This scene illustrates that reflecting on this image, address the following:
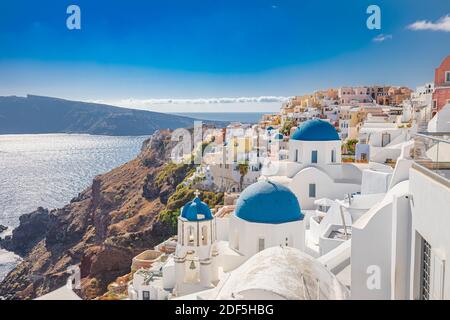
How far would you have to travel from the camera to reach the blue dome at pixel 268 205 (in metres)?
10.8

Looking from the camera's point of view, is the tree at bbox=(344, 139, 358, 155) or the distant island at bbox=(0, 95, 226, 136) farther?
the distant island at bbox=(0, 95, 226, 136)

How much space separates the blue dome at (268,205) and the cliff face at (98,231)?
21711 mm

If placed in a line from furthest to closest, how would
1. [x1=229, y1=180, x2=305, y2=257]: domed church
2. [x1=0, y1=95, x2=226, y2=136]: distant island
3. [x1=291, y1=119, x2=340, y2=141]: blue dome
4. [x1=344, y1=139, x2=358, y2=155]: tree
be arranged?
[x1=0, y1=95, x2=226, y2=136]: distant island
[x1=344, y1=139, x2=358, y2=155]: tree
[x1=291, y1=119, x2=340, y2=141]: blue dome
[x1=229, y1=180, x2=305, y2=257]: domed church

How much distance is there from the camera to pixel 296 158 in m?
18.0

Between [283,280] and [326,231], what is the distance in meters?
6.63

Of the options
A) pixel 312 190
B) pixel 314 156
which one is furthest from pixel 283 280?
pixel 314 156

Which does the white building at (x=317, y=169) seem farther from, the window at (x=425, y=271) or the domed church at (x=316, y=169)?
the window at (x=425, y=271)

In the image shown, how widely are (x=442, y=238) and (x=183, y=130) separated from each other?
5854 centimetres

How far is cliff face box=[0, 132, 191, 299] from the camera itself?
31.6 metres

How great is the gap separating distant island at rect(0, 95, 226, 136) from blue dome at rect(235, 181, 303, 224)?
2440 inches

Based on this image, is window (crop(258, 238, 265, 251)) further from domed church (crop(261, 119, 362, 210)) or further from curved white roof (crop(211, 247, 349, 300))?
domed church (crop(261, 119, 362, 210))

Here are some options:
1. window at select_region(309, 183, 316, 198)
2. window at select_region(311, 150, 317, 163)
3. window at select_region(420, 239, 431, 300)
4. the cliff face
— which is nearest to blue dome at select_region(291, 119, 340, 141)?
window at select_region(311, 150, 317, 163)

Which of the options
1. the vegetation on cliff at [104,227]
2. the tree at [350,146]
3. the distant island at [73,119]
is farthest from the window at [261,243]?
the distant island at [73,119]

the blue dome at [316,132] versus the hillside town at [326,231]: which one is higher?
the blue dome at [316,132]
